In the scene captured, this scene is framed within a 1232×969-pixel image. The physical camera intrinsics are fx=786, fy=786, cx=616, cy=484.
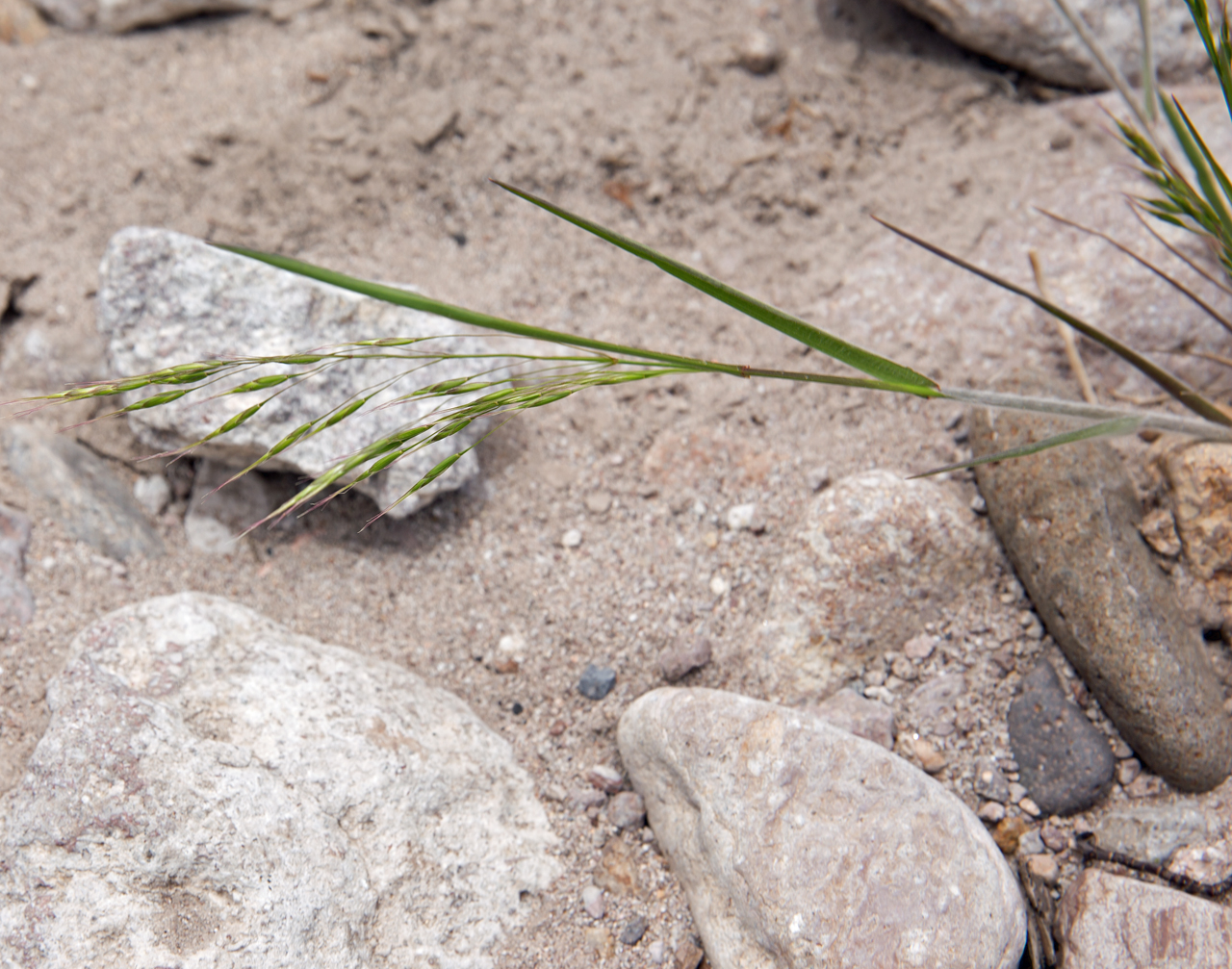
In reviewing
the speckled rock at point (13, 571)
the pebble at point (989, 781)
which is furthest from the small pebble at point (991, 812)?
the speckled rock at point (13, 571)

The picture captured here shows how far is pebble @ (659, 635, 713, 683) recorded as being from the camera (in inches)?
74.3

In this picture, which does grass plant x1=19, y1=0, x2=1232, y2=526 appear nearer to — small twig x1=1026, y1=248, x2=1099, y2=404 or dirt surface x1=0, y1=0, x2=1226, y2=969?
small twig x1=1026, y1=248, x2=1099, y2=404

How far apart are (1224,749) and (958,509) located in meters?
0.71

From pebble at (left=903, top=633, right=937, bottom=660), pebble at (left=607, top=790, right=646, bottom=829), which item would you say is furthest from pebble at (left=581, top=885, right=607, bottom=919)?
pebble at (left=903, top=633, right=937, bottom=660)

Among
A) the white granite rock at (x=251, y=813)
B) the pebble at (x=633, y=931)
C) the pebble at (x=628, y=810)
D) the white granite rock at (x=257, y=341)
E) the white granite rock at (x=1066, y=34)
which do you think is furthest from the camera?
the white granite rock at (x=1066, y=34)

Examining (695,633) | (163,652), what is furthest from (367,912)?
(695,633)

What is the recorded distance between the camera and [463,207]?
8.04 ft

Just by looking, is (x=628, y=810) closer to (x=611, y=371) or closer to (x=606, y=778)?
(x=606, y=778)

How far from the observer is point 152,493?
214 cm

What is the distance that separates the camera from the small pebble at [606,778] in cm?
184

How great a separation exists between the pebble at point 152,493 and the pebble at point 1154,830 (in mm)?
2413

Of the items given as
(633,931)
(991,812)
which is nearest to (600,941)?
(633,931)

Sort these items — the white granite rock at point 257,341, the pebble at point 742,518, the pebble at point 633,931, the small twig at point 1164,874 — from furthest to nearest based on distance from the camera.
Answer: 1. the pebble at point 742,518
2. the white granite rock at point 257,341
3. the pebble at point 633,931
4. the small twig at point 1164,874

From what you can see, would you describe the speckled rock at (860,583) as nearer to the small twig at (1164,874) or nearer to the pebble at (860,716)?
the pebble at (860,716)
